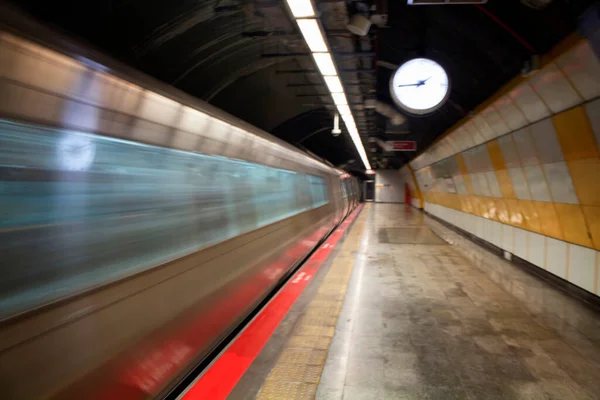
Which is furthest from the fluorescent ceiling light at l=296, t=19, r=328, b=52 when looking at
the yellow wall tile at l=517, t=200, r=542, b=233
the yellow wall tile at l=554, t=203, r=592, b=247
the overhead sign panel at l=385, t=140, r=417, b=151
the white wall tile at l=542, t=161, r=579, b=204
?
the overhead sign panel at l=385, t=140, r=417, b=151

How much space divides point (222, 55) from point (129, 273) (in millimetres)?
5473

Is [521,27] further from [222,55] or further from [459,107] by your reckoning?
[222,55]

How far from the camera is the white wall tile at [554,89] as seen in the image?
182 inches

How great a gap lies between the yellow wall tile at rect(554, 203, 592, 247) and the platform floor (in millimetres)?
830

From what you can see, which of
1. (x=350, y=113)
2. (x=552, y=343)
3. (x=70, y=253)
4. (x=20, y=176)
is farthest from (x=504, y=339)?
(x=350, y=113)

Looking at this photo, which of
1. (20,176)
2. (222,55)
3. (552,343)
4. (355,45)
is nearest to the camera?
(20,176)

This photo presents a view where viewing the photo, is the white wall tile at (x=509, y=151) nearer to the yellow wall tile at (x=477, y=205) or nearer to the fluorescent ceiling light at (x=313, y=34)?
the yellow wall tile at (x=477, y=205)

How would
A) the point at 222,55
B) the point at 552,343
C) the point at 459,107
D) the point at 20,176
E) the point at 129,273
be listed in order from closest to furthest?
the point at 20,176, the point at 129,273, the point at 552,343, the point at 222,55, the point at 459,107

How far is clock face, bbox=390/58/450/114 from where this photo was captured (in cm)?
721

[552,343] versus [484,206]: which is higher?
[484,206]

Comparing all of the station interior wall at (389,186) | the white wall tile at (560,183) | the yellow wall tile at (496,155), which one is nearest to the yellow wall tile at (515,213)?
the yellow wall tile at (496,155)

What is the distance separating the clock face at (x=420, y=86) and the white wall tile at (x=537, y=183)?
1894mm

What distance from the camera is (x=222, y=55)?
6992 mm

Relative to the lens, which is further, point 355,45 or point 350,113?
point 350,113
